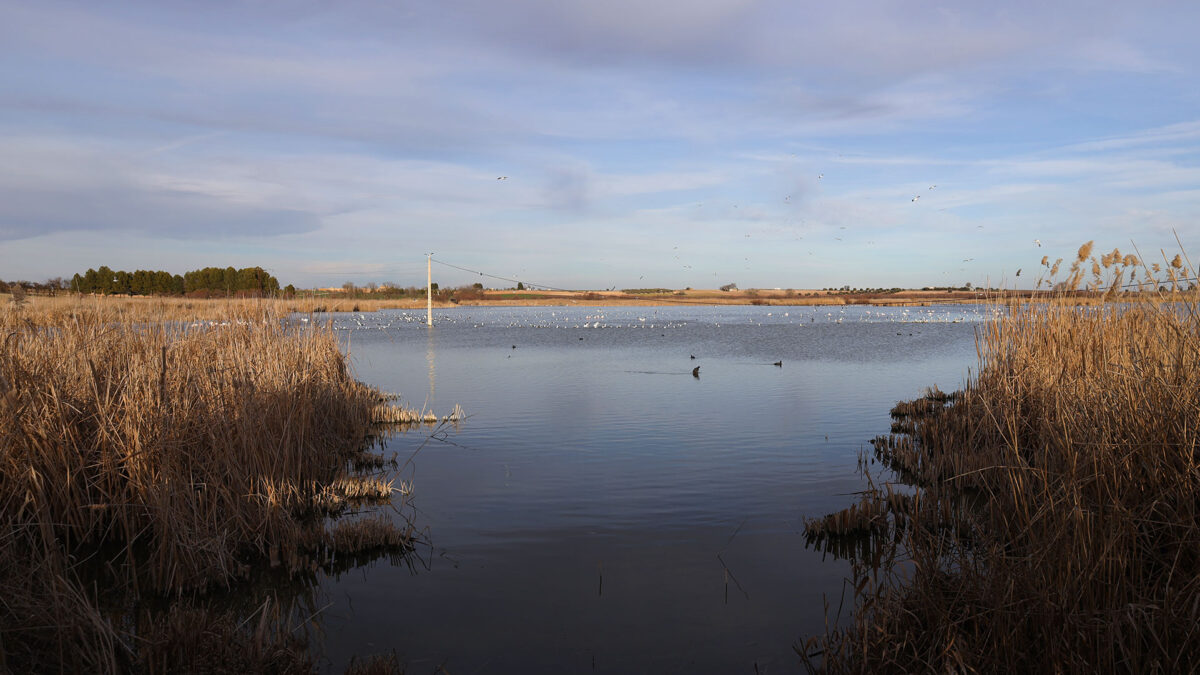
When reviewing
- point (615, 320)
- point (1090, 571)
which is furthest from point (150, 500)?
point (615, 320)

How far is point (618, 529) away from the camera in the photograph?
7836 mm

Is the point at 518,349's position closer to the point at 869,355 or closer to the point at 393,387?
the point at 393,387

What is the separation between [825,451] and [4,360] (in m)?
10.5

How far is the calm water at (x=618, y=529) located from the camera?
5.38 metres

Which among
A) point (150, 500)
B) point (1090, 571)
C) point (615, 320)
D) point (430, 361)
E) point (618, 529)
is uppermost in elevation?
point (615, 320)

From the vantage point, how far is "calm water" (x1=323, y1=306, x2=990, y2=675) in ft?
17.6

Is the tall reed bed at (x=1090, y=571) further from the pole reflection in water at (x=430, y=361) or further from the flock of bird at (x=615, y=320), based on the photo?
the flock of bird at (x=615, y=320)

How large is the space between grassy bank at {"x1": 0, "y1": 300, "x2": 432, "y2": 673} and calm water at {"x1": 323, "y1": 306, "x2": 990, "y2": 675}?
2.65 feet

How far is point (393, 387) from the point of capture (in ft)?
68.0

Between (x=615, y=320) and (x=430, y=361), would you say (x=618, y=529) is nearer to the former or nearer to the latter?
(x=430, y=361)

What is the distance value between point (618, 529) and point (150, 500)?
14.9 feet

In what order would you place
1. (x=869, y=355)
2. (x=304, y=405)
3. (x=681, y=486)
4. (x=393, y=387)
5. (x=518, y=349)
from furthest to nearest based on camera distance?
(x=518, y=349)
(x=869, y=355)
(x=393, y=387)
(x=681, y=486)
(x=304, y=405)

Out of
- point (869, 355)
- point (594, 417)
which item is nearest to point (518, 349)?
point (869, 355)

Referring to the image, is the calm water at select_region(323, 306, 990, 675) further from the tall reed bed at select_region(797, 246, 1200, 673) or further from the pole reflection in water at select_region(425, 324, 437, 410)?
the tall reed bed at select_region(797, 246, 1200, 673)
